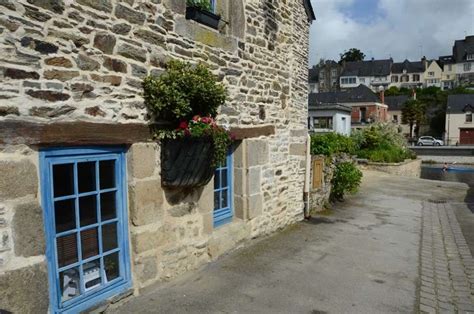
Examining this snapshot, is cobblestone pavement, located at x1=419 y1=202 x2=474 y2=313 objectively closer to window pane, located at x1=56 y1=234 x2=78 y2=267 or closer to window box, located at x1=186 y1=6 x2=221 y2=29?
window pane, located at x1=56 y1=234 x2=78 y2=267

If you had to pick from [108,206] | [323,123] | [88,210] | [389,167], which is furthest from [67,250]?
[323,123]

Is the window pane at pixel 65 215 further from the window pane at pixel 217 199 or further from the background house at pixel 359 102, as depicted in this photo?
the background house at pixel 359 102

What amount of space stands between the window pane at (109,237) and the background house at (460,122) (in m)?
55.7

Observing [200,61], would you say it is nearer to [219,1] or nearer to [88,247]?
[219,1]

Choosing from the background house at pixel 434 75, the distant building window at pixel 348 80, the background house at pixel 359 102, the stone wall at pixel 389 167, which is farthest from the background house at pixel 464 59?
the stone wall at pixel 389 167

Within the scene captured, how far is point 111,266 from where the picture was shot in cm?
388

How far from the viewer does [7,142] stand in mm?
2836

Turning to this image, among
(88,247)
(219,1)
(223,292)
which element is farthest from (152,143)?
(219,1)

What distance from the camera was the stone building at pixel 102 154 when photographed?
2.89m

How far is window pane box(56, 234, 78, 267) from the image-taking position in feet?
11.0

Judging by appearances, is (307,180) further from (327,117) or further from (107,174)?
(327,117)

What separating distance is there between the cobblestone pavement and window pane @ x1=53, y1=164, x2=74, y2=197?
4.06 metres

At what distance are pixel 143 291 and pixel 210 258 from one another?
51.5 inches

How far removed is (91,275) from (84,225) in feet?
1.82
